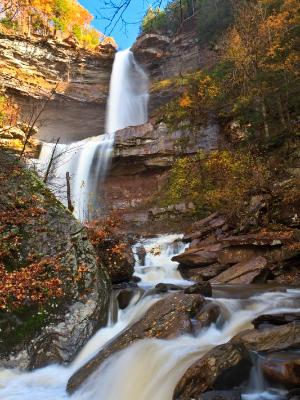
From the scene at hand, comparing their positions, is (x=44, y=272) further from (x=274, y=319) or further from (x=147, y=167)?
(x=147, y=167)

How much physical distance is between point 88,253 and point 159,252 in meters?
5.52

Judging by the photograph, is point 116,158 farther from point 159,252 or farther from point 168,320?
point 168,320

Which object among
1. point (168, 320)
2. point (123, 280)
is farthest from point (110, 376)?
point (123, 280)

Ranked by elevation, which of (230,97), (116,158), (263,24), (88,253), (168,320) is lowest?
(168,320)

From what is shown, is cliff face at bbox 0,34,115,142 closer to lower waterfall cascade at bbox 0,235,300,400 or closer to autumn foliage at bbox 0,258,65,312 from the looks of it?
autumn foliage at bbox 0,258,65,312

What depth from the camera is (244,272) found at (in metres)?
9.62

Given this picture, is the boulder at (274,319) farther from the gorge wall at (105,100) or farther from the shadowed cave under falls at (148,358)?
the gorge wall at (105,100)

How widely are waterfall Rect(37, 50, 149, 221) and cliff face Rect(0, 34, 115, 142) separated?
4.01ft

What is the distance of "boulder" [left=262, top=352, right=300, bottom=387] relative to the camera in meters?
4.18

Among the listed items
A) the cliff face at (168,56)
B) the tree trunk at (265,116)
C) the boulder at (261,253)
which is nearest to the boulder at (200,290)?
the boulder at (261,253)

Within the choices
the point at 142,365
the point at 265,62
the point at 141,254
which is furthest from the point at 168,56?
the point at 142,365

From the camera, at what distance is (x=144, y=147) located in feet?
68.7

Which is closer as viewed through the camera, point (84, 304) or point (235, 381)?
point (235, 381)

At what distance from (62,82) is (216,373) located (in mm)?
29127
